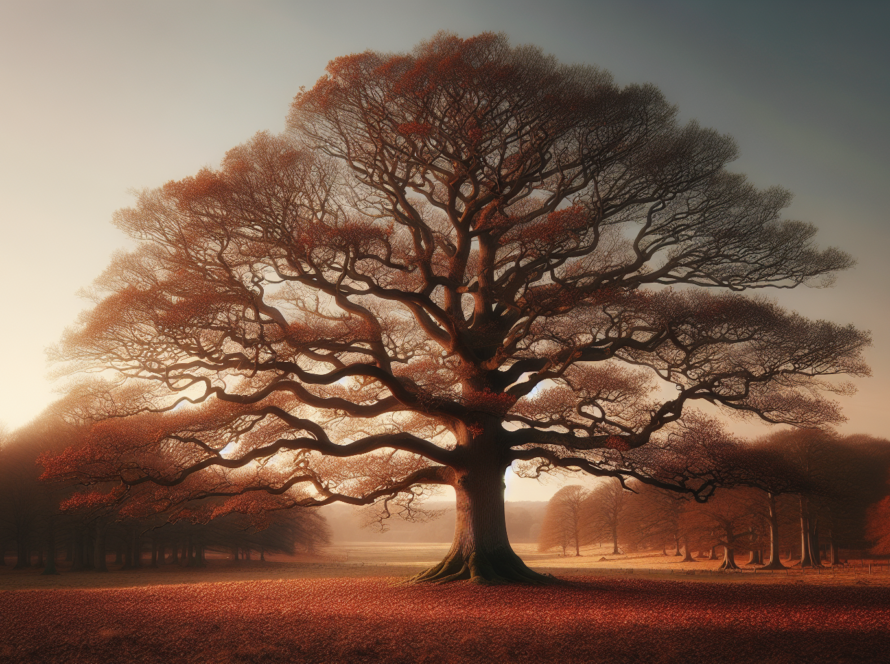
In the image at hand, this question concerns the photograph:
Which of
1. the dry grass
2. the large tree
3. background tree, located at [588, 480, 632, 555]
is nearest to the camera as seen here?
the large tree

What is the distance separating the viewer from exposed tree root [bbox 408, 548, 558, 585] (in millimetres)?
14062

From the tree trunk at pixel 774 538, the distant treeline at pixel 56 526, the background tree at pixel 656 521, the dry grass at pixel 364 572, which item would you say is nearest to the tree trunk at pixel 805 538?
the tree trunk at pixel 774 538

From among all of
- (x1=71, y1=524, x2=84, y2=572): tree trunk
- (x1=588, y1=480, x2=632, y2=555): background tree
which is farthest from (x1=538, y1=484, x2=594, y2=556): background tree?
(x1=71, y1=524, x2=84, y2=572): tree trunk

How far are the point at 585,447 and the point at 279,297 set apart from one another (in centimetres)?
866

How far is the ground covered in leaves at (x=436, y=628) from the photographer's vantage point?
693 cm

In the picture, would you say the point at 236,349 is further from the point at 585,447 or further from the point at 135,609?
the point at 585,447

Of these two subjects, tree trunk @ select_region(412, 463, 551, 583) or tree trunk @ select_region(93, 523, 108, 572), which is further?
tree trunk @ select_region(93, 523, 108, 572)

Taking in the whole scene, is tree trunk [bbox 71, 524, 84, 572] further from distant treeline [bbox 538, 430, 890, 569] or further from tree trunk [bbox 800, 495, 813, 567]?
tree trunk [bbox 800, 495, 813, 567]

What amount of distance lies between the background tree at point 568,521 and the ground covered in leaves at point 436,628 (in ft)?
151

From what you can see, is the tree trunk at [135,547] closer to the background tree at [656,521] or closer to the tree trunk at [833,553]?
the background tree at [656,521]

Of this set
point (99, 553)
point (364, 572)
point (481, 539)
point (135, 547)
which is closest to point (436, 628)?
point (481, 539)

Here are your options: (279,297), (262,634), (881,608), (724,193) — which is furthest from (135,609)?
(724,193)

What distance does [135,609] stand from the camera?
32.2 feet

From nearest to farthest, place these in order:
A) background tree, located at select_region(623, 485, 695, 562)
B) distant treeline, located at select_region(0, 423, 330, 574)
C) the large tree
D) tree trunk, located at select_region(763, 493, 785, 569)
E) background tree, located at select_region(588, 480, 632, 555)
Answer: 1. the large tree
2. distant treeline, located at select_region(0, 423, 330, 574)
3. tree trunk, located at select_region(763, 493, 785, 569)
4. background tree, located at select_region(623, 485, 695, 562)
5. background tree, located at select_region(588, 480, 632, 555)
